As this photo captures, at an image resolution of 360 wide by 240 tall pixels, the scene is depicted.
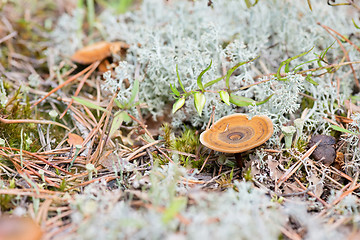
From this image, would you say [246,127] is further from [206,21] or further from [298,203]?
[206,21]

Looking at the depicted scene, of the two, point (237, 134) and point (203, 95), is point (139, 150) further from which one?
point (237, 134)

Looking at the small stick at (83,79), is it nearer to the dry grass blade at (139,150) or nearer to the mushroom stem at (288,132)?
→ the dry grass blade at (139,150)

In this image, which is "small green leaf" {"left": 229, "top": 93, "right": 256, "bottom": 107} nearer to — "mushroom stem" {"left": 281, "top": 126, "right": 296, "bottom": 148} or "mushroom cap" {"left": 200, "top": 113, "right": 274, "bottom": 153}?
"mushroom cap" {"left": 200, "top": 113, "right": 274, "bottom": 153}

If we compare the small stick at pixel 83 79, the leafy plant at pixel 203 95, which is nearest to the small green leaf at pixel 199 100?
the leafy plant at pixel 203 95

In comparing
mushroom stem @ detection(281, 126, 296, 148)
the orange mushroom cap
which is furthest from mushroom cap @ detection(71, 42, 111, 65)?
mushroom stem @ detection(281, 126, 296, 148)

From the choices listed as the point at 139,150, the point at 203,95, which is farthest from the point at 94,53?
the point at 203,95

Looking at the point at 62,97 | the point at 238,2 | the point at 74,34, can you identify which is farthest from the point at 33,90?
the point at 238,2
